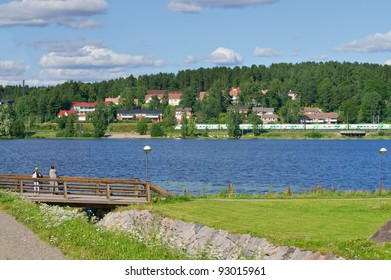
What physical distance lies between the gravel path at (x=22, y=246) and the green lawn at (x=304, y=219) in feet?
24.7

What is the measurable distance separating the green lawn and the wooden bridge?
220 centimetres

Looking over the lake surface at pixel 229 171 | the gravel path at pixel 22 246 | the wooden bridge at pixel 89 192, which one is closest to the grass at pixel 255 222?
the gravel path at pixel 22 246

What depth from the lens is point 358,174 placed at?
284ft

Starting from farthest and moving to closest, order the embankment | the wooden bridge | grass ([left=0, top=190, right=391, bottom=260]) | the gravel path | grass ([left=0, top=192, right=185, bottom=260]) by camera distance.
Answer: the wooden bridge → the embankment → grass ([left=0, top=190, right=391, bottom=260]) → grass ([left=0, top=192, right=185, bottom=260]) → the gravel path

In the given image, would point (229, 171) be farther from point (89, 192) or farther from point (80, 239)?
point (80, 239)

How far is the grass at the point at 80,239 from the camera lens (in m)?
21.7

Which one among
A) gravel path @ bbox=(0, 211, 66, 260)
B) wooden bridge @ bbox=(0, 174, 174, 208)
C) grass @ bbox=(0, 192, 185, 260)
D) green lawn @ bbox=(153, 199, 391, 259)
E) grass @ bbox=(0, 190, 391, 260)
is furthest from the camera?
wooden bridge @ bbox=(0, 174, 174, 208)

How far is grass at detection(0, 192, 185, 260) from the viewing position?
21.7m

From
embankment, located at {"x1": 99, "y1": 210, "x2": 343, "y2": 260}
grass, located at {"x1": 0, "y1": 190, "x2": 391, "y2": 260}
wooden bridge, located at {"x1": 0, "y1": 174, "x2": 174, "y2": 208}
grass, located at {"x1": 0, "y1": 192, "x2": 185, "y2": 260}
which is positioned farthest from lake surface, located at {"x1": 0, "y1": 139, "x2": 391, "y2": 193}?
grass, located at {"x1": 0, "y1": 192, "x2": 185, "y2": 260}

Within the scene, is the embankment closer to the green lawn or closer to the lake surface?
the green lawn

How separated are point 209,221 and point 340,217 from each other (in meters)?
5.84

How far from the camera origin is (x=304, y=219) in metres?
30.4
